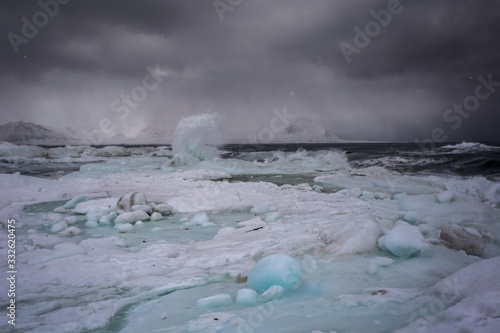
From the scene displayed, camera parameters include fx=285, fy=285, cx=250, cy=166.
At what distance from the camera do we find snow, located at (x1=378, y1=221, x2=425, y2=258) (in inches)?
118

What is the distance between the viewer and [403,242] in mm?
3025

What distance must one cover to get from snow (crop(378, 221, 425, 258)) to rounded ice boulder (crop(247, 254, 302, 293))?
1.21 m

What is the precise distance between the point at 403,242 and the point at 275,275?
151cm

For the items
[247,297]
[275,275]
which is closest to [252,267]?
[275,275]

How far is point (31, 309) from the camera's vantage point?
236 cm

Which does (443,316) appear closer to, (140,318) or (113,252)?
(140,318)

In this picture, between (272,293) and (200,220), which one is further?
(200,220)

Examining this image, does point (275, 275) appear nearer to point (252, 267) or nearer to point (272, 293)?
point (272, 293)

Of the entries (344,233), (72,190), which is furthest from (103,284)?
(72,190)

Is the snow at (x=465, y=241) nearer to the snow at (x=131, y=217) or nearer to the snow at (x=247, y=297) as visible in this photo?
the snow at (x=247, y=297)

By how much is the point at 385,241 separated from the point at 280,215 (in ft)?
8.36

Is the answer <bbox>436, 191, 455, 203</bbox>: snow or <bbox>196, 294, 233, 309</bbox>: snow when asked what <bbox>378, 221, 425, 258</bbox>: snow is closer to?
<bbox>196, 294, 233, 309</bbox>: snow

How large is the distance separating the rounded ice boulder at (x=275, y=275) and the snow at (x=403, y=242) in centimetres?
121

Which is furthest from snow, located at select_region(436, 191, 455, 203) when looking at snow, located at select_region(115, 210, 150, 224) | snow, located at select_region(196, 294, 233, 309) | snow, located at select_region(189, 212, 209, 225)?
snow, located at select_region(115, 210, 150, 224)
